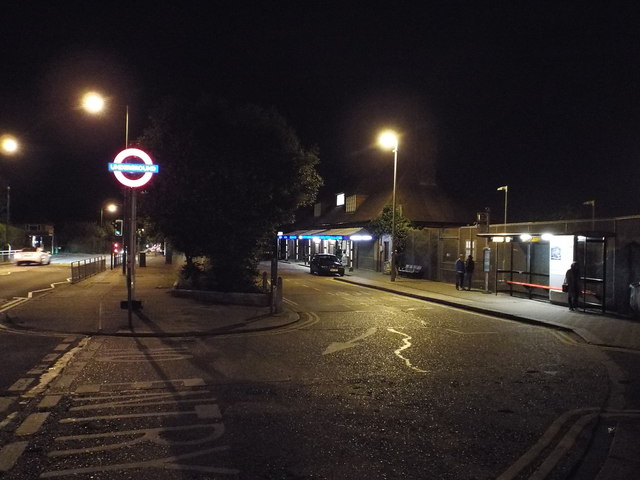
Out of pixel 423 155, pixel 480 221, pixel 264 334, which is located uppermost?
pixel 423 155

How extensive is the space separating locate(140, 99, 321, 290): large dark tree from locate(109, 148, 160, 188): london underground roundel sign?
512cm

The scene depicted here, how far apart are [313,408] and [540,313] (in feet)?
36.6

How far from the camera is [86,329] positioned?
37.6 feet

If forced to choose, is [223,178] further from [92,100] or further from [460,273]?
[460,273]

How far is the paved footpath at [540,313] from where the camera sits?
11.9m

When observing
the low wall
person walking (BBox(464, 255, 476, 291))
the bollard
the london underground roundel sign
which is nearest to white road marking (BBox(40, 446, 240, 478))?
the london underground roundel sign

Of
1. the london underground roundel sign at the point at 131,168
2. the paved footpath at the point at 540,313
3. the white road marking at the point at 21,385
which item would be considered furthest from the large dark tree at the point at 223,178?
the white road marking at the point at 21,385

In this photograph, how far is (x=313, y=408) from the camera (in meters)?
6.24

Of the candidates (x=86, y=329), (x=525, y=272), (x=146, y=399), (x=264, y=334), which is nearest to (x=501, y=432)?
(x=146, y=399)

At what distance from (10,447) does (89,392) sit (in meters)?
1.99

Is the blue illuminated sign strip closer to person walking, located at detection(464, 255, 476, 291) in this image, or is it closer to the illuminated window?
person walking, located at detection(464, 255, 476, 291)

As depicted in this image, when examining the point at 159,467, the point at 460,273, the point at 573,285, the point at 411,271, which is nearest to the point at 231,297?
the point at 573,285

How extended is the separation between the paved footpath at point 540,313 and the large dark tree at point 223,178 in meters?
6.72

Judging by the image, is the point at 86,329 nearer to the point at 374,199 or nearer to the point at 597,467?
the point at 597,467
